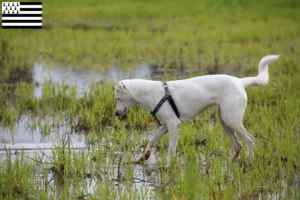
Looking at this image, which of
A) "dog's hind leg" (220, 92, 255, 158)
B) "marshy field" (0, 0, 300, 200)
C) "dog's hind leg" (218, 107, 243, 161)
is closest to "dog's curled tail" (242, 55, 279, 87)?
"dog's hind leg" (220, 92, 255, 158)

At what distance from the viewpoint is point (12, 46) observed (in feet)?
65.9

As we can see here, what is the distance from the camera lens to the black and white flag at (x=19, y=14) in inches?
737

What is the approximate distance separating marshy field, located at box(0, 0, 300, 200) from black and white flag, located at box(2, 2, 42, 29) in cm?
51

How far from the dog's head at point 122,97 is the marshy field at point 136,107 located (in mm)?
535

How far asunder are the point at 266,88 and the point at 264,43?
8278 mm

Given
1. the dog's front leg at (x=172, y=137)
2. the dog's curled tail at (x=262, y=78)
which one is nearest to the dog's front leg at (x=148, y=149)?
the dog's front leg at (x=172, y=137)

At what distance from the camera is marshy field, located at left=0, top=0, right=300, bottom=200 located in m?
6.73

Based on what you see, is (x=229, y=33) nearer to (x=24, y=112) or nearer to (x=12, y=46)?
(x=12, y=46)

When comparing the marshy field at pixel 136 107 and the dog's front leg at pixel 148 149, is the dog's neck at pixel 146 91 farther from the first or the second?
the marshy field at pixel 136 107

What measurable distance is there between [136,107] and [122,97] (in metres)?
2.74

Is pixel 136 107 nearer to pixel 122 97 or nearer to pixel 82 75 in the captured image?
pixel 122 97

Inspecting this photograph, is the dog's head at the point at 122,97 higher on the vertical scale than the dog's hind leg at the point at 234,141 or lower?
higher

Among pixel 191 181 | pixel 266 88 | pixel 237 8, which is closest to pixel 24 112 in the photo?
pixel 266 88

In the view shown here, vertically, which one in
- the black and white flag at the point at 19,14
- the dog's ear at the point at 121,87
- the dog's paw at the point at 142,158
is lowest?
the dog's paw at the point at 142,158
